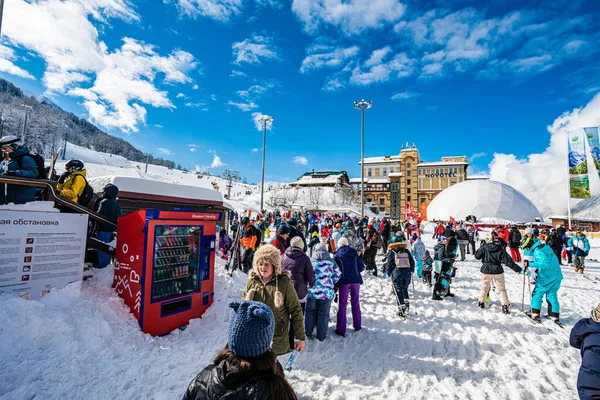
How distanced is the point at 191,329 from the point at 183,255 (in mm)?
1237

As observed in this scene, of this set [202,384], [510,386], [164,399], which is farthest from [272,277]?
[510,386]

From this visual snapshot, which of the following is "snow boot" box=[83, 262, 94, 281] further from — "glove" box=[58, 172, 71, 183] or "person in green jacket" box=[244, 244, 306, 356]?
"person in green jacket" box=[244, 244, 306, 356]

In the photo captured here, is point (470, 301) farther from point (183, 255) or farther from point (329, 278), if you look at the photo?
point (183, 255)

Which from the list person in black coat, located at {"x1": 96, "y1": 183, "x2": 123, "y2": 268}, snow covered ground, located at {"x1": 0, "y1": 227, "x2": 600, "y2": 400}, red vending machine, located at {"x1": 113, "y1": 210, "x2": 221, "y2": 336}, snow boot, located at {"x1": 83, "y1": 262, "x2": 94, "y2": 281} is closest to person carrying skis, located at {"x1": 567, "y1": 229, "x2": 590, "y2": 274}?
snow covered ground, located at {"x1": 0, "y1": 227, "x2": 600, "y2": 400}

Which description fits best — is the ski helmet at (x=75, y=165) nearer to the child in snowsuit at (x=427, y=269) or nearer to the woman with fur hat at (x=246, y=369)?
the woman with fur hat at (x=246, y=369)

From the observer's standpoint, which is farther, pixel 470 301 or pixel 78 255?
pixel 470 301

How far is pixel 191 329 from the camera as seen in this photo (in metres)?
4.79

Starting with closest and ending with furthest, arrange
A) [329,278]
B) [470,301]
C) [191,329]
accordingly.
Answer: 1. [191,329]
2. [329,278]
3. [470,301]

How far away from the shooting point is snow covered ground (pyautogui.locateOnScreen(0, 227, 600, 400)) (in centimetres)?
326

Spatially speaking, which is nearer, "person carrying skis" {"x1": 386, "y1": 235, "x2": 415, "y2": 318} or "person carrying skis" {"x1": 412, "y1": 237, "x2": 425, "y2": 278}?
"person carrying skis" {"x1": 386, "y1": 235, "x2": 415, "y2": 318}

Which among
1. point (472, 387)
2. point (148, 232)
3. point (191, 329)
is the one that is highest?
point (148, 232)

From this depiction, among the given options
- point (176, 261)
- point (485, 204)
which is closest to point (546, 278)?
point (176, 261)

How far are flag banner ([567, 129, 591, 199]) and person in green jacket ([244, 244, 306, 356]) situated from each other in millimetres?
27517

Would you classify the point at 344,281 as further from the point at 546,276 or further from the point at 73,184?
the point at 73,184
